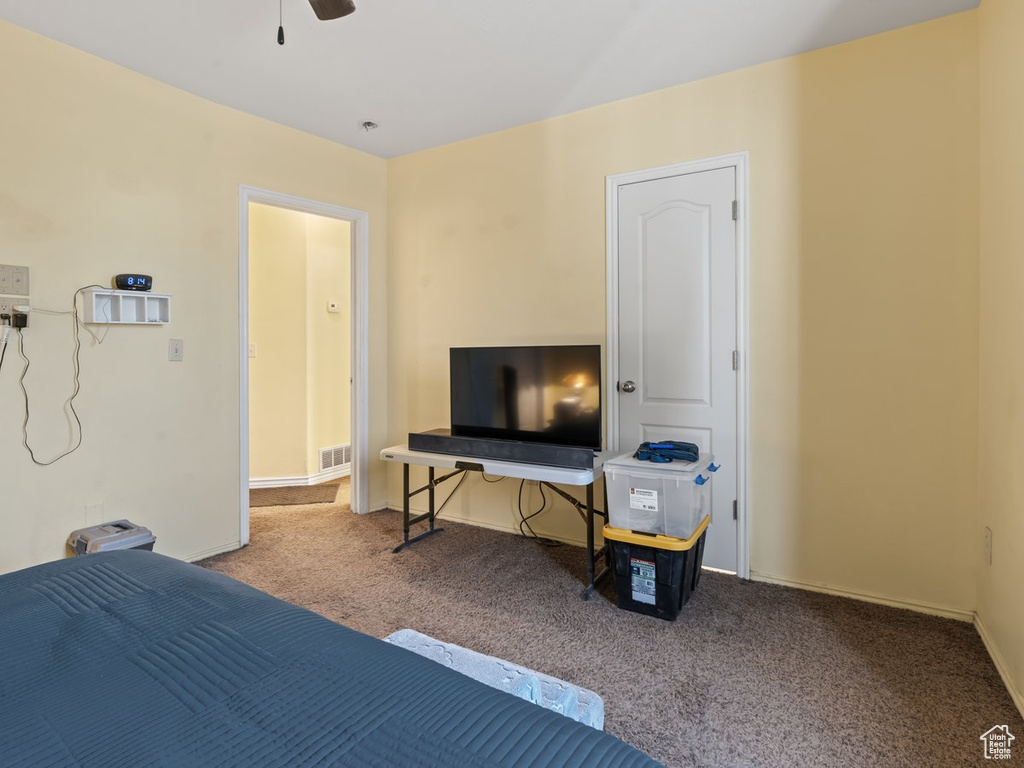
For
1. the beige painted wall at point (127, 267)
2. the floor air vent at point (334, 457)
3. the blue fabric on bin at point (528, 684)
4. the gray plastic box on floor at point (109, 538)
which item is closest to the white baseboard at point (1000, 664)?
the blue fabric on bin at point (528, 684)

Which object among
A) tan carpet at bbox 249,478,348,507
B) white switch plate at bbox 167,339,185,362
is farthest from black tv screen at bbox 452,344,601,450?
tan carpet at bbox 249,478,348,507

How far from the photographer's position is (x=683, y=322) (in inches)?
114

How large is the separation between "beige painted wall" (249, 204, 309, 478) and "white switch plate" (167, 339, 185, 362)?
1694 mm

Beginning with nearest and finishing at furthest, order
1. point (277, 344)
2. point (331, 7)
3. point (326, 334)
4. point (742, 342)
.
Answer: point (331, 7), point (742, 342), point (277, 344), point (326, 334)

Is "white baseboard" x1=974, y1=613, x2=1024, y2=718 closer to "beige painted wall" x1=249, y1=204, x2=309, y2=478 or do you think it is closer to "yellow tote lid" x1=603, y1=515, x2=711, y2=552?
"yellow tote lid" x1=603, y1=515, x2=711, y2=552

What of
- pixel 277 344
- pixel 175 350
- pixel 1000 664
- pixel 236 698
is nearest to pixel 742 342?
pixel 1000 664

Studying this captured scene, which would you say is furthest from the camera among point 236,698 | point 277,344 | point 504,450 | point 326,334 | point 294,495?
point 326,334

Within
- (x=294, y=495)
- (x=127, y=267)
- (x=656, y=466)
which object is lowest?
(x=294, y=495)

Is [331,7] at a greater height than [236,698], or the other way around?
[331,7]

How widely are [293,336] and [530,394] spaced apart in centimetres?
273

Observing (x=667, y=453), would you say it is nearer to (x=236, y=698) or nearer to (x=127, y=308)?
(x=236, y=698)

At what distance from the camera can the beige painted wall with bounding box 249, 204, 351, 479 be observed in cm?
464

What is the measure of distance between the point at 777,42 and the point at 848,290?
3.87 ft

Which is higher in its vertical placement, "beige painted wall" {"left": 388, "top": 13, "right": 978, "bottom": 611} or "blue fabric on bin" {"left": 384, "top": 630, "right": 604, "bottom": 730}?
"beige painted wall" {"left": 388, "top": 13, "right": 978, "bottom": 611}
